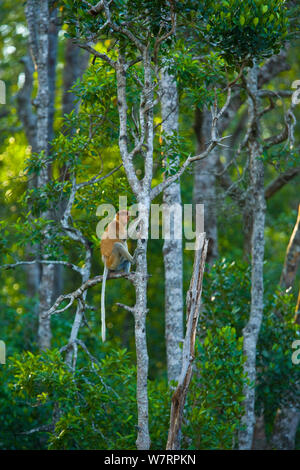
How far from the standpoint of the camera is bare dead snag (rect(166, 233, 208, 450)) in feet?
16.8

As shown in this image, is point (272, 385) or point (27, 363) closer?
point (27, 363)

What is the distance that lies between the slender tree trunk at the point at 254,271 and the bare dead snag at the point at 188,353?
180cm

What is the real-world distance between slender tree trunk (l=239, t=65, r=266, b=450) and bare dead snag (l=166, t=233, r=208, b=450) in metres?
1.80

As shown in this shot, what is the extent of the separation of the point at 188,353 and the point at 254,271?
104 inches

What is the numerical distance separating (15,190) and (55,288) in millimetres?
5193

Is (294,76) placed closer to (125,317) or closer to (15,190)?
(125,317)

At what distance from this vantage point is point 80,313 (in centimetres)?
618

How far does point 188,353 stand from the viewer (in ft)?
16.8

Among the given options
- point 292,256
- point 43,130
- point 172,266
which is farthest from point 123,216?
point 292,256

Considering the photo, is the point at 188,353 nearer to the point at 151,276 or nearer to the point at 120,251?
the point at 151,276

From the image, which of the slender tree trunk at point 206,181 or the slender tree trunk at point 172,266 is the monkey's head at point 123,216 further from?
the slender tree trunk at point 206,181

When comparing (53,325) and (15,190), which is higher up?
(15,190)

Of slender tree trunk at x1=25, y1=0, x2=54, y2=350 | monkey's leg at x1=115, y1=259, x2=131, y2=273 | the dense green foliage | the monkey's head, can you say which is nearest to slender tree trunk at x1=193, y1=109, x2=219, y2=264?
the dense green foliage

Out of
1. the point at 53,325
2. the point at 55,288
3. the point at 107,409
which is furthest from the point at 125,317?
the point at 107,409
